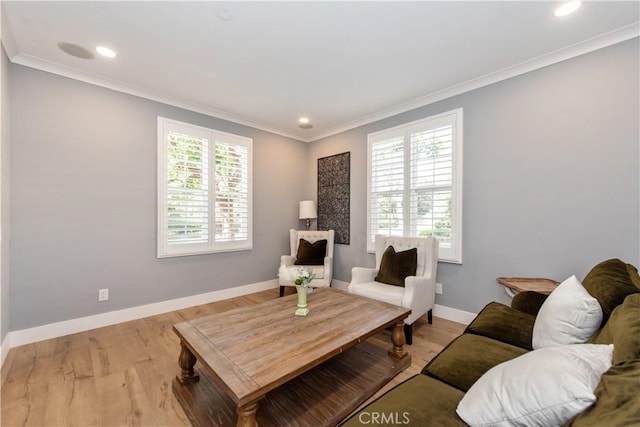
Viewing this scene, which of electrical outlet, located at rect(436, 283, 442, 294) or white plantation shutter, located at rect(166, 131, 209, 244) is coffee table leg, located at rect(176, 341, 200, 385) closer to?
white plantation shutter, located at rect(166, 131, 209, 244)

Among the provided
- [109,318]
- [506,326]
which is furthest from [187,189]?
[506,326]

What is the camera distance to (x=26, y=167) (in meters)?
2.46

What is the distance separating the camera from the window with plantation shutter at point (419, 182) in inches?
118

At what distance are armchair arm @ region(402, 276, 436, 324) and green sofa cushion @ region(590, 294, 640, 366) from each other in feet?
4.52

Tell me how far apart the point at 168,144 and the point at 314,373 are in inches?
120

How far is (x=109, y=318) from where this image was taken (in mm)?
2881

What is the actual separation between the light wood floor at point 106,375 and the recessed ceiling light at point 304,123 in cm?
304

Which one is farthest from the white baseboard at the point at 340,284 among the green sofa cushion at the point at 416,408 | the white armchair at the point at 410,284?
the green sofa cushion at the point at 416,408

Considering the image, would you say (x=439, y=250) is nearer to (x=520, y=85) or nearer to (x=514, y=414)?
(x=520, y=85)

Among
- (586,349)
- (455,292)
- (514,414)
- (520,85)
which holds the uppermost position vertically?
(520,85)

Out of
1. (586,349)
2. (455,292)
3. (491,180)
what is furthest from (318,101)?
(586,349)

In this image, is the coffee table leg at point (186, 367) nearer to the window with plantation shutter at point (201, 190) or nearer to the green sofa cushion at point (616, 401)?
the window with plantation shutter at point (201, 190)

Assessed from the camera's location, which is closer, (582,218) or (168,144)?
(582,218)

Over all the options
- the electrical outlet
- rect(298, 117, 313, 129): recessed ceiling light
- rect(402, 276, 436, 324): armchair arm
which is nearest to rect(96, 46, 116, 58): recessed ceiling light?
rect(298, 117, 313, 129): recessed ceiling light
